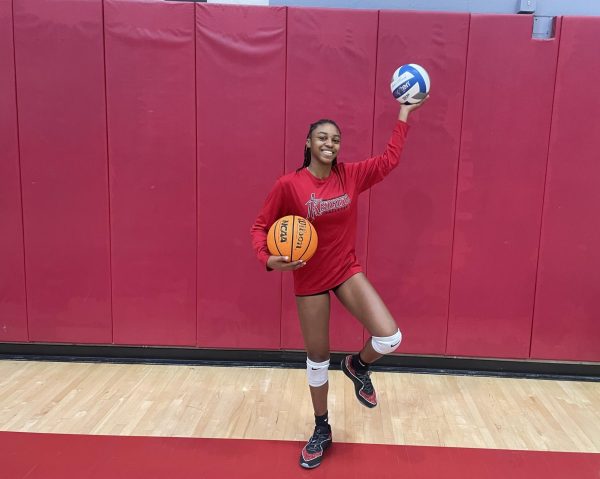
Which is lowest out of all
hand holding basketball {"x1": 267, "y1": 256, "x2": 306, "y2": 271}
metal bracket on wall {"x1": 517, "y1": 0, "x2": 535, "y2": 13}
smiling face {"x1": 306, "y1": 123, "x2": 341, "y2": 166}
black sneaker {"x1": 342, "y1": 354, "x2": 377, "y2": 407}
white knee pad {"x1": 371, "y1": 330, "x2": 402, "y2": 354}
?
black sneaker {"x1": 342, "y1": 354, "x2": 377, "y2": 407}

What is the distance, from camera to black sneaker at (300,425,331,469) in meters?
2.56

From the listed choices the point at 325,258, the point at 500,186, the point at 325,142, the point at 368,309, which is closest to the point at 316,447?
the point at 368,309

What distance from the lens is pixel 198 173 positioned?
3588 millimetres

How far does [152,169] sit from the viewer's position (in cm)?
360

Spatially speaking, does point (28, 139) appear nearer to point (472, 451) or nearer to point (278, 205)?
point (278, 205)

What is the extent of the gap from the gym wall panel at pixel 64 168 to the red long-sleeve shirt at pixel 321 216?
1.71 m

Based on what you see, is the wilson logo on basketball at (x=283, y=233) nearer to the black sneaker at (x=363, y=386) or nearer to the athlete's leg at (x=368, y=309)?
the athlete's leg at (x=368, y=309)

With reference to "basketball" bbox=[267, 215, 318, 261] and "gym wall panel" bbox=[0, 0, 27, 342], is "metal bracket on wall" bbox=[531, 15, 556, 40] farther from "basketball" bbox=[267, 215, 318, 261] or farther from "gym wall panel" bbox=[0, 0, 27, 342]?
"gym wall panel" bbox=[0, 0, 27, 342]

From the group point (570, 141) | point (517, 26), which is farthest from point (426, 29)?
point (570, 141)

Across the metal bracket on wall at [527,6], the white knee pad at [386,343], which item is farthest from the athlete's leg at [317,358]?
the metal bracket on wall at [527,6]

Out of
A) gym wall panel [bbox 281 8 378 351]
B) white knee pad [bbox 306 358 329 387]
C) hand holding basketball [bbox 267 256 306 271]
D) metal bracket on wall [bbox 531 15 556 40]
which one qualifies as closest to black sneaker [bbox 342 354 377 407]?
white knee pad [bbox 306 358 329 387]

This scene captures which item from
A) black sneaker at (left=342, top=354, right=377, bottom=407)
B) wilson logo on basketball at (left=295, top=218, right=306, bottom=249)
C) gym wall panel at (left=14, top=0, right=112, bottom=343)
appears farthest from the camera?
gym wall panel at (left=14, top=0, right=112, bottom=343)

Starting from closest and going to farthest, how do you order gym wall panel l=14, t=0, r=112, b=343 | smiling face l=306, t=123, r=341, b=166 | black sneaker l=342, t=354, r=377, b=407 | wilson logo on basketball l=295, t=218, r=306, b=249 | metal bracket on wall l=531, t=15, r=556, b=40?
wilson logo on basketball l=295, t=218, r=306, b=249, smiling face l=306, t=123, r=341, b=166, black sneaker l=342, t=354, r=377, b=407, metal bracket on wall l=531, t=15, r=556, b=40, gym wall panel l=14, t=0, r=112, b=343

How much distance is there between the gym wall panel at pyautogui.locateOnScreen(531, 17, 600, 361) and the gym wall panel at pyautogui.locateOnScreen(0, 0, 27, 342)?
3.80 m
